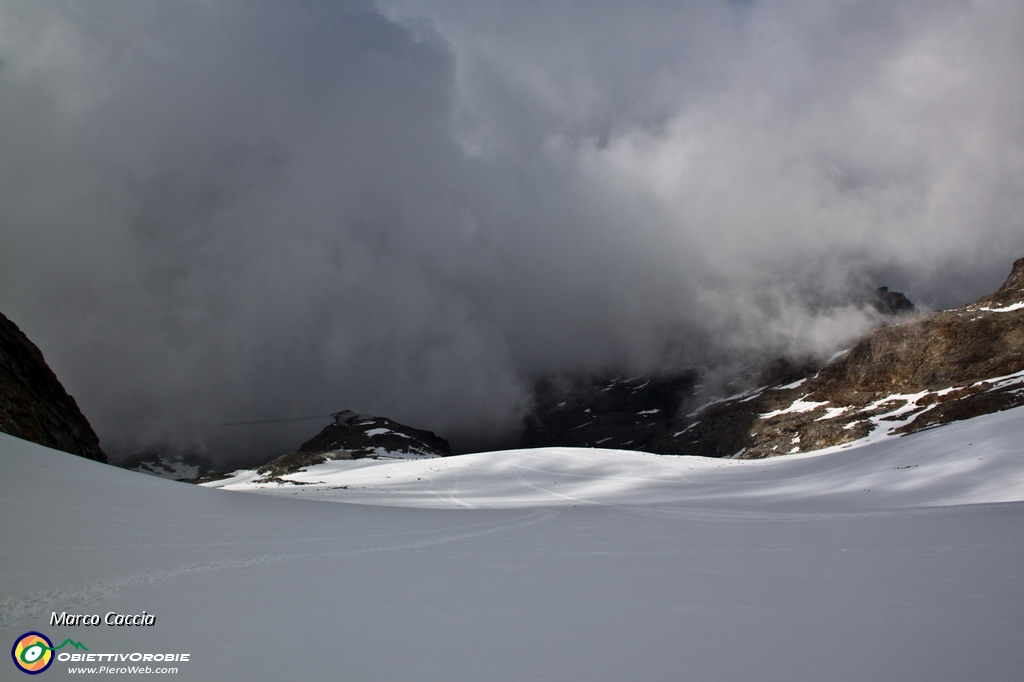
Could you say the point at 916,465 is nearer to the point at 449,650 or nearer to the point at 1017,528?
the point at 1017,528

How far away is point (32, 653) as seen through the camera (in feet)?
13.5

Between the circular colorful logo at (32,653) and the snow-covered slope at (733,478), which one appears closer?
the circular colorful logo at (32,653)

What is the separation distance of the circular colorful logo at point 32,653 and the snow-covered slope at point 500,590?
0.09 m

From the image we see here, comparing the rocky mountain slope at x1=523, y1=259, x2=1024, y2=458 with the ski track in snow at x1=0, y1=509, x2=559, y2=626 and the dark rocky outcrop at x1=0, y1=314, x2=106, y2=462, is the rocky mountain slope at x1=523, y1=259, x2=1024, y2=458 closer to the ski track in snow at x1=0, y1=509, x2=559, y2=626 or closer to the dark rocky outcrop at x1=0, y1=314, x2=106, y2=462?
the ski track in snow at x1=0, y1=509, x2=559, y2=626

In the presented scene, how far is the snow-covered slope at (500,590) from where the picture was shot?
162 inches

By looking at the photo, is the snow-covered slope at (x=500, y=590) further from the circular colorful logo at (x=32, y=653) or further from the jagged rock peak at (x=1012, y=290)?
the jagged rock peak at (x=1012, y=290)

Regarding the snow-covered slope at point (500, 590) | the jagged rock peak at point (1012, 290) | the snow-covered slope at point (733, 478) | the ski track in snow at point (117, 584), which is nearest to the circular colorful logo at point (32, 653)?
the snow-covered slope at point (500, 590)

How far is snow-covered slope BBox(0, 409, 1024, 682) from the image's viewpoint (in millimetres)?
4113

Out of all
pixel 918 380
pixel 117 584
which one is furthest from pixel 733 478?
pixel 918 380

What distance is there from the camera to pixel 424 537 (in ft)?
36.7

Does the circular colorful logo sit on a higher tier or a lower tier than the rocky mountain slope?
lower

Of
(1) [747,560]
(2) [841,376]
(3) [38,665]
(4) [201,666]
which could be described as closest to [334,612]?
(4) [201,666]

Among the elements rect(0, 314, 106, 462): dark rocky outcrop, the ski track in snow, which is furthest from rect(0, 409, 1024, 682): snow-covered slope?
rect(0, 314, 106, 462): dark rocky outcrop

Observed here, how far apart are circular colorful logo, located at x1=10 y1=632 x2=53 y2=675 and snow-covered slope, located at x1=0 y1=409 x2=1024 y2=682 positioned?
3.4 inches
